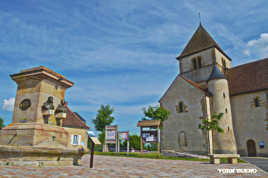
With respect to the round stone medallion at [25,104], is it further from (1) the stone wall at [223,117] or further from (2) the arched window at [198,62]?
A: (2) the arched window at [198,62]

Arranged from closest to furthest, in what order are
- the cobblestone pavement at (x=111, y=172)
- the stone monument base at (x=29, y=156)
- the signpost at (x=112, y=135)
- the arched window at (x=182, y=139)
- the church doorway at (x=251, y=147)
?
1. the cobblestone pavement at (x=111, y=172)
2. the stone monument base at (x=29, y=156)
3. the church doorway at (x=251, y=147)
4. the arched window at (x=182, y=139)
5. the signpost at (x=112, y=135)

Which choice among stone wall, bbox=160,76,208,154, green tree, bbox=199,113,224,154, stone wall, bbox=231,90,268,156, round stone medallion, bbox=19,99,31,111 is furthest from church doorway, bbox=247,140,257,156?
round stone medallion, bbox=19,99,31,111

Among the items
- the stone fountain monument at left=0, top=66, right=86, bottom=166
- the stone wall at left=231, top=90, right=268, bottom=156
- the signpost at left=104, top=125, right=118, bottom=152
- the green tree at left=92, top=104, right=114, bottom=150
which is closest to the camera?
the stone fountain monument at left=0, top=66, right=86, bottom=166

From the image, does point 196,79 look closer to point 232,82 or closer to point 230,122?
point 232,82

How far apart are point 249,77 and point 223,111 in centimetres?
631

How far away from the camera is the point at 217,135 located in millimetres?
20891

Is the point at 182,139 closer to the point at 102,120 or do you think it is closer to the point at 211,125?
the point at 211,125

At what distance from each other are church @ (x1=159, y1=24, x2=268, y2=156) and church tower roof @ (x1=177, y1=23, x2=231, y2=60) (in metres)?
3.55

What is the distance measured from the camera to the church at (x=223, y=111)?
20.7m

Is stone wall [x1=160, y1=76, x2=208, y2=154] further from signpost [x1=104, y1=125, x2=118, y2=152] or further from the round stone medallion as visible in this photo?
the round stone medallion

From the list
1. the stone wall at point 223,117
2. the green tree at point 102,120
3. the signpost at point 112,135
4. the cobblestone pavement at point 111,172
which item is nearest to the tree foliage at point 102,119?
the green tree at point 102,120

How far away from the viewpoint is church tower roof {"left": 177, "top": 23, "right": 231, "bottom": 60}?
28.0 m

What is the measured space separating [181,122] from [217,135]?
3978 mm

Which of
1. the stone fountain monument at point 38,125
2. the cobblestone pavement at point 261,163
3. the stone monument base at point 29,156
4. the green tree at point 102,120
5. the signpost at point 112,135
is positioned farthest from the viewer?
the green tree at point 102,120
